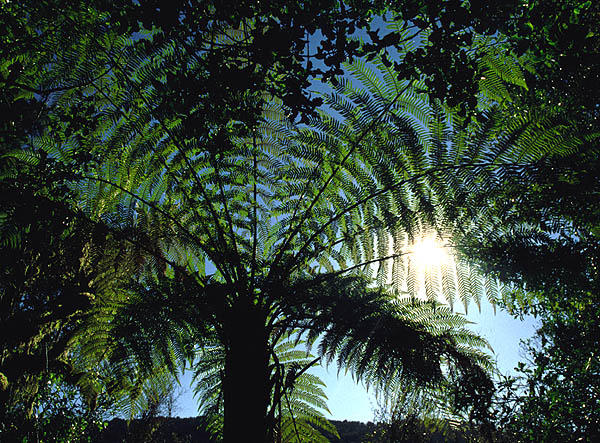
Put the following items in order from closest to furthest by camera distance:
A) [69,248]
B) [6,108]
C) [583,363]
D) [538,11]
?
[538,11] < [6,108] < [69,248] < [583,363]

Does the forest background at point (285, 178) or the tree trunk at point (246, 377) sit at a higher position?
the forest background at point (285, 178)

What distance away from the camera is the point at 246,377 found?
4.50 ft

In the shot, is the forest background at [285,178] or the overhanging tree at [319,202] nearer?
the forest background at [285,178]

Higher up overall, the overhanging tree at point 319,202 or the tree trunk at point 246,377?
the overhanging tree at point 319,202

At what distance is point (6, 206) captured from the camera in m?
1.72

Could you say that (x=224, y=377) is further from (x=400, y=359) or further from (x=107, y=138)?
(x=107, y=138)

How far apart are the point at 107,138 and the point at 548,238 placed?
283 cm

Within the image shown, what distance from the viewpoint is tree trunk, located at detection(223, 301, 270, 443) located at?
129cm

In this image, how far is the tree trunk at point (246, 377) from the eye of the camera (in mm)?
1292

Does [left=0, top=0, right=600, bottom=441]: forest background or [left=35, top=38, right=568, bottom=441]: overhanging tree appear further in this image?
[left=35, top=38, right=568, bottom=441]: overhanging tree

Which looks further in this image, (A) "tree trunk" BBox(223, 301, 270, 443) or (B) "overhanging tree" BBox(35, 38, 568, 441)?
(B) "overhanging tree" BBox(35, 38, 568, 441)

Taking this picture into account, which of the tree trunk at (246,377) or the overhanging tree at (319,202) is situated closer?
the tree trunk at (246,377)

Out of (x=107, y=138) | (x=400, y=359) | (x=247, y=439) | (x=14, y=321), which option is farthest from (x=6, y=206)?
(x=400, y=359)

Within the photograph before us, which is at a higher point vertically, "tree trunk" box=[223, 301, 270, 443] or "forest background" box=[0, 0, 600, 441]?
"forest background" box=[0, 0, 600, 441]
